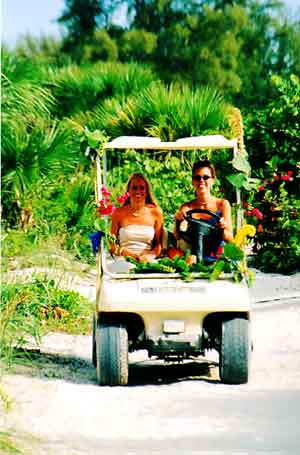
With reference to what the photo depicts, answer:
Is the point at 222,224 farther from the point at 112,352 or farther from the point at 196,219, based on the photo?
the point at 112,352

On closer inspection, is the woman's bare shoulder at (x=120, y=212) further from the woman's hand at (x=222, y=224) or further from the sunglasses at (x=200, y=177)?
the woman's hand at (x=222, y=224)

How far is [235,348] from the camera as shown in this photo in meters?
6.71

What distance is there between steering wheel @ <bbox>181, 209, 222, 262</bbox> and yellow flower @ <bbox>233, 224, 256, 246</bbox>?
0.67ft

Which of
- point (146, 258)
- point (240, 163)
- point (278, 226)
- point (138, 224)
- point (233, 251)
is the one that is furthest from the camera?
point (278, 226)

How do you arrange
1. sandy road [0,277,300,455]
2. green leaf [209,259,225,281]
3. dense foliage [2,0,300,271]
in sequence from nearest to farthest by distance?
sandy road [0,277,300,455]
green leaf [209,259,225,281]
dense foliage [2,0,300,271]

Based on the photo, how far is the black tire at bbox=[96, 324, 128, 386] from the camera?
6.71 m

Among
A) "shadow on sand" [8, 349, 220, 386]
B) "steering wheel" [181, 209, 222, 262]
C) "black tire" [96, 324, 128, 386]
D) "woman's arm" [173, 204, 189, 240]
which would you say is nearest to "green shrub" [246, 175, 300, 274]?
"shadow on sand" [8, 349, 220, 386]

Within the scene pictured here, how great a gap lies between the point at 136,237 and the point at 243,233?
93cm

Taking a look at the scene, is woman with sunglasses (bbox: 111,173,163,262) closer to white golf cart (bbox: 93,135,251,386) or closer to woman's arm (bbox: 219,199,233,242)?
woman's arm (bbox: 219,199,233,242)

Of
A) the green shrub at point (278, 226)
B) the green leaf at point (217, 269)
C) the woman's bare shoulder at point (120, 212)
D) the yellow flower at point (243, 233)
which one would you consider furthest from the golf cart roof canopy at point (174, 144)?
the green shrub at point (278, 226)

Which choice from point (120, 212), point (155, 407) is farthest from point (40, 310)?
point (155, 407)

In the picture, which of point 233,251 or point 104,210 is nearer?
point 233,251

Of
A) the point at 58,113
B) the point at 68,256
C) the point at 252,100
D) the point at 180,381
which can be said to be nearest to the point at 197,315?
the point at 180,381

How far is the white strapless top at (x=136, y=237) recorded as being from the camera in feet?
24.6
